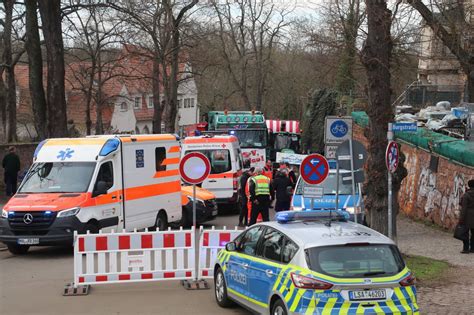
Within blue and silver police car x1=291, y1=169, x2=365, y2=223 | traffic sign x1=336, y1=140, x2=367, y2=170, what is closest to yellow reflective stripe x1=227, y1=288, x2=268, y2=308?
traffic sign x1=336, y1=140, x2=367, y2=170

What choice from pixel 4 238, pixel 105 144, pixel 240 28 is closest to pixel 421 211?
pixel 105 144

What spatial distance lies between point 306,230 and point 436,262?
6.16m

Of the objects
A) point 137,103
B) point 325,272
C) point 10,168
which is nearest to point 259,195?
point 325,272

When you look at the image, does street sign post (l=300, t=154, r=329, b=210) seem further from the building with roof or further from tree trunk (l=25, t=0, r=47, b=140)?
the building with roof

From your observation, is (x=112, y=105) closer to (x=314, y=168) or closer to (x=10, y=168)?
(x=10, y=168)

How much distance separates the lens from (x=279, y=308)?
8398mm

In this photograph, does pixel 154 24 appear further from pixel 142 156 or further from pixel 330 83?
pixel 142 156

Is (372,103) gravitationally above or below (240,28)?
below

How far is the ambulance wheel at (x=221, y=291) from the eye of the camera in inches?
412

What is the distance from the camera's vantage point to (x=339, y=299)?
25.6ft

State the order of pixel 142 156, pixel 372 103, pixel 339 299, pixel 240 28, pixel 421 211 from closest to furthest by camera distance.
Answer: pixel 339 299, pixel 372 103, pixel 142 156, pixel 421 211, pixel 240 28

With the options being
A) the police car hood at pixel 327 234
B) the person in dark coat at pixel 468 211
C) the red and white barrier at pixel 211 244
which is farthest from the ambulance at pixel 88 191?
the person in dark coat at pixel 468 211

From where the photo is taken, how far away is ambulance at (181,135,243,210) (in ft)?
83.4

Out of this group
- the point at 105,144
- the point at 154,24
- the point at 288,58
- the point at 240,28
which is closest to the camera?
the point at 105,144
